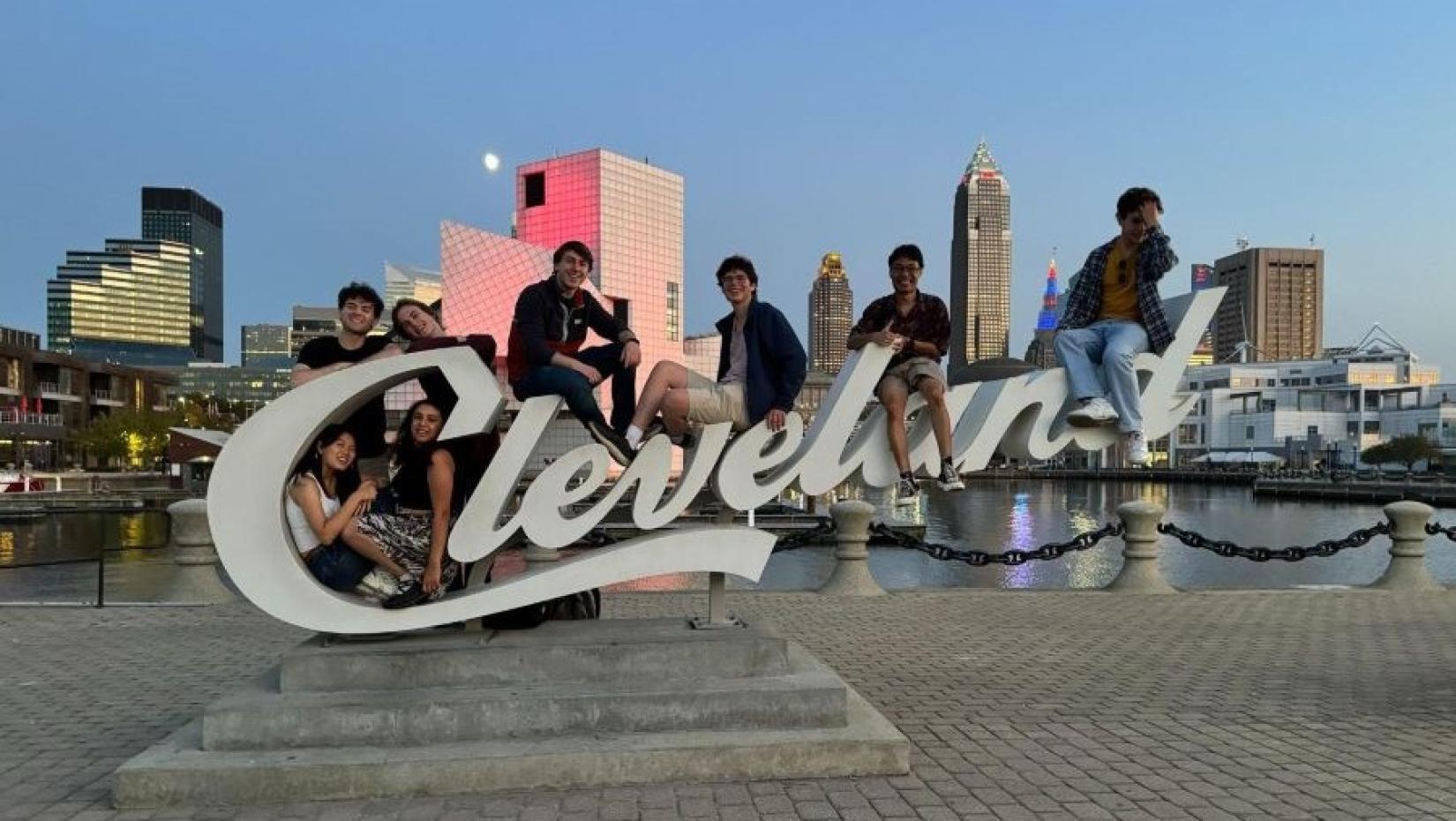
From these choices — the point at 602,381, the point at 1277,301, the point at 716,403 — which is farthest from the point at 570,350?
the point at 1277,301

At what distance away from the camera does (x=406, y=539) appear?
547 cm

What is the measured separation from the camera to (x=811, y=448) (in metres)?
5.83

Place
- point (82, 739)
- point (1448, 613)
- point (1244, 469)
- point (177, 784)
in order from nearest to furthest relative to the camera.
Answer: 1. point (177, 784)
2. point (82, 739)
3. point (1448, 613)
4. point (1244, 469)

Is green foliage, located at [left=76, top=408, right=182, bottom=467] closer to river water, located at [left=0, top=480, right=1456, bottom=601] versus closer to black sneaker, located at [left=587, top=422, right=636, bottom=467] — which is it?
river water, located at [left=0, top=480, right=1456, bottom=601]

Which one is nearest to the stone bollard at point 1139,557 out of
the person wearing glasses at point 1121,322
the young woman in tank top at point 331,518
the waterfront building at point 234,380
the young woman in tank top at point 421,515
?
the person wearing glasses at point 1121,322

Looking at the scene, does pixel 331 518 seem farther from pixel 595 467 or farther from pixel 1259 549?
pixel 1259 549

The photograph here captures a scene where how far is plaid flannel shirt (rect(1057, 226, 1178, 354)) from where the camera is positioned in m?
5.93

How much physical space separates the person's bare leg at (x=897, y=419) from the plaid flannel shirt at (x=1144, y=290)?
4.60 feet

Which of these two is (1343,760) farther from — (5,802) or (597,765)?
(5,802)

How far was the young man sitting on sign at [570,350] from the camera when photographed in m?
5.50

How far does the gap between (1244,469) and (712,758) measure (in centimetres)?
10391

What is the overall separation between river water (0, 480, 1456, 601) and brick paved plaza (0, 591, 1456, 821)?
A: 2.62 m

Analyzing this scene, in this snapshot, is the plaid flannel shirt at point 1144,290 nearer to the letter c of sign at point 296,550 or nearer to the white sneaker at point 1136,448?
the white sneaker at point 1136,448

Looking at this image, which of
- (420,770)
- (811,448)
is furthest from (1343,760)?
(420,770)
